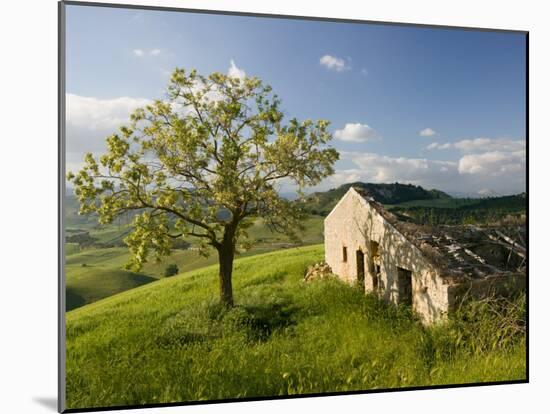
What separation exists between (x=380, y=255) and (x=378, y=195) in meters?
0.92

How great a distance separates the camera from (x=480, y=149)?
6.71 m

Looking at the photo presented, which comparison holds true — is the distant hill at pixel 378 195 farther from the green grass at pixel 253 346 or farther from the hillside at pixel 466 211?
the green grass at pixel 253 346

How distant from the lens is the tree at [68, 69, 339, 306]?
5953 mm

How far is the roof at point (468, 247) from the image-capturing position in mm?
6324

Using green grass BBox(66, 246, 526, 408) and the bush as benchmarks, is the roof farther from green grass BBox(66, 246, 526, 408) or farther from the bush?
the bush

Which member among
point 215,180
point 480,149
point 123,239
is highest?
point 480,149

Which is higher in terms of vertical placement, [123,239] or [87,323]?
[123,239]

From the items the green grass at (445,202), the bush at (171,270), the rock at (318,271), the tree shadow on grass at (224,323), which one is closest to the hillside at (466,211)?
the green grass at (445,202)

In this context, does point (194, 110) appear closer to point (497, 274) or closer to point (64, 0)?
point (64, 0)

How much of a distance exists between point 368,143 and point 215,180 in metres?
2.15

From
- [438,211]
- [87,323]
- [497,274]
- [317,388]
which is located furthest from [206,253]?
[497,274]

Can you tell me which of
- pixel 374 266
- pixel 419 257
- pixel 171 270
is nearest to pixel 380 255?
pixel 374 266

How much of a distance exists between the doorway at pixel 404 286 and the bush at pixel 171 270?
3.18 m

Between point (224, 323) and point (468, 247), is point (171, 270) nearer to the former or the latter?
point (224, 323)
